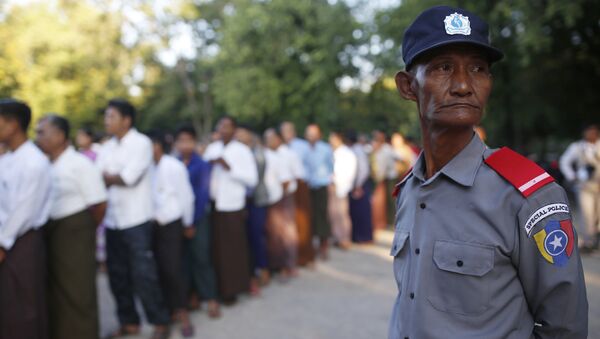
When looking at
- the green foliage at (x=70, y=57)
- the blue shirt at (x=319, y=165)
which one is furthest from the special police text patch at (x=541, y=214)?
the green foliage at (x=70, y=57)

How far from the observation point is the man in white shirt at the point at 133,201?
4414 mm

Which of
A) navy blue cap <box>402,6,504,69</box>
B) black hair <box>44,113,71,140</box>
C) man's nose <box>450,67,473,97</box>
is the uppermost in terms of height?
navy blue cap <box>402,6,504,69</box>

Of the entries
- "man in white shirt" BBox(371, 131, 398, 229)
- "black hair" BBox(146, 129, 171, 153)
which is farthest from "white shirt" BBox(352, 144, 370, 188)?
"black hair" BBox(146, 129, 171, 153)

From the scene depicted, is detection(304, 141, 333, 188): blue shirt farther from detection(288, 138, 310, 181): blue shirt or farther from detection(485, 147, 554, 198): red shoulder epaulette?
detection(485, 147, 554, 198): red shoulder epaulette

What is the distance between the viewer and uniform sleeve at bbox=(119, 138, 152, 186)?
4.36 meters

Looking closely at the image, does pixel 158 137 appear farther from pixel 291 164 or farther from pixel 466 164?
pixel 466 164

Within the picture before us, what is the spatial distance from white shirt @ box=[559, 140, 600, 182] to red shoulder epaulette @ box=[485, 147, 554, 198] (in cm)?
668

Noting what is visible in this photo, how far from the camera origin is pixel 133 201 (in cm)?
446

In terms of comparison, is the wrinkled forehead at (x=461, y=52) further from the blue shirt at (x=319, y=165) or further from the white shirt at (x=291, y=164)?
the blue shirt at (x=319, y=165)

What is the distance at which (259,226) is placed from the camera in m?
6.49

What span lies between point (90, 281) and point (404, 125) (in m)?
22.7

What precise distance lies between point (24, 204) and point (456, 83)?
3.12 m

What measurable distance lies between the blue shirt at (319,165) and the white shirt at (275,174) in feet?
4.77

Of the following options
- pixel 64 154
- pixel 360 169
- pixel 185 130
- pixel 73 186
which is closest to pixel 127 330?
pixel 73 186
